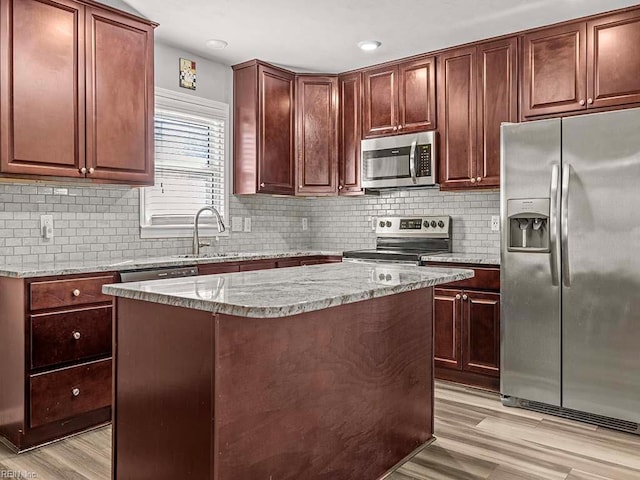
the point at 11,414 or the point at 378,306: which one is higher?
the point at 378,306

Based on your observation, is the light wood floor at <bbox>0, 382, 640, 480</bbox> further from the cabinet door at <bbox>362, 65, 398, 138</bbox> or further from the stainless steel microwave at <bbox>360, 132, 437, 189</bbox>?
the cabinet door at <bbox>362, 65, 398, 138</bbox>

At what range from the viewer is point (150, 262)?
3.21 metres

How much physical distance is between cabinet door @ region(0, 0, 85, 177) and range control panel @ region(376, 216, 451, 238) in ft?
8.66

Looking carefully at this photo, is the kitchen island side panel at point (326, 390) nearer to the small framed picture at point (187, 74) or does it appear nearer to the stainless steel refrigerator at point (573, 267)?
the stainless steel refrigerator at point (573, 267)

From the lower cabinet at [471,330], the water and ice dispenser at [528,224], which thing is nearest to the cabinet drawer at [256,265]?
the lower cabinet at [471,330]

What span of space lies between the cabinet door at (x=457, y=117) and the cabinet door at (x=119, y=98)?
2.18 m

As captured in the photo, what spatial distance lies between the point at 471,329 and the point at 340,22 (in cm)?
Result: 231

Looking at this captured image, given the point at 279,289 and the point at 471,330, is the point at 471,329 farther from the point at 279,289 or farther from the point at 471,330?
the point at 279,289

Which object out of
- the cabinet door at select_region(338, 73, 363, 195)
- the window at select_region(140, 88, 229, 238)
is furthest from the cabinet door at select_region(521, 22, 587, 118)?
the window at select_region(140, 88, 229, 238)

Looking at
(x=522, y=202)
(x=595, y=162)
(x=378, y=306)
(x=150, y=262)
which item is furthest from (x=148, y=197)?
(x=595, y=162)

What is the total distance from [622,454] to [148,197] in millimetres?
3382

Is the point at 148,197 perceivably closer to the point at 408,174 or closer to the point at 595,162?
the point at 408,174

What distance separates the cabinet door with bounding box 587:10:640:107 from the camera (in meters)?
3.24

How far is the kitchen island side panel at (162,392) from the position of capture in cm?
162
